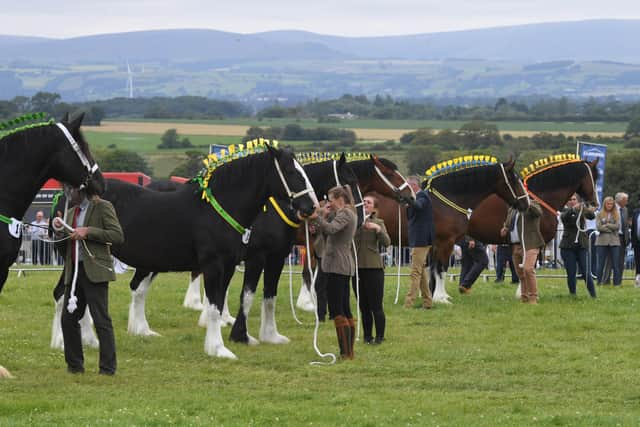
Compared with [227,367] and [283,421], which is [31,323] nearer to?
[227,367]

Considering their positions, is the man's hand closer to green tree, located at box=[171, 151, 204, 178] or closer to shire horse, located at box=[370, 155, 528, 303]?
shire horse, located at box=[370, 155, 528, 303]

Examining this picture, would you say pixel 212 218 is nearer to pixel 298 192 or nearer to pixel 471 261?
pixel 298 192

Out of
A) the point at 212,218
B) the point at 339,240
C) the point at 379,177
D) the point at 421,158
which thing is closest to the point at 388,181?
the point at 379,177

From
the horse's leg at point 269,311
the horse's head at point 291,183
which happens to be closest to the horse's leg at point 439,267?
the horse's leg at point 269,311

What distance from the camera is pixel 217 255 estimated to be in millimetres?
13469

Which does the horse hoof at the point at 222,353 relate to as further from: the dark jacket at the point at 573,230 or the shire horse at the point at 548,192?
the dark jacket at the point at 573,230

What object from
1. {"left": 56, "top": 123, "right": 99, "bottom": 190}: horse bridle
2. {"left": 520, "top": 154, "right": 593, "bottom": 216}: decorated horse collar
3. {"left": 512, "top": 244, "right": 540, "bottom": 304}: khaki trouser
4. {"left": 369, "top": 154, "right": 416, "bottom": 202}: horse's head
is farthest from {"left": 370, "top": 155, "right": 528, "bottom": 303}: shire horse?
{"left": 56, "top": 123, "right": 99, "bottom": 190}: horse bridle

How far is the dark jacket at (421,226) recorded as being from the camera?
18.2 m

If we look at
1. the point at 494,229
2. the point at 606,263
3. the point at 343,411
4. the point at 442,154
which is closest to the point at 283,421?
the point at 343,411

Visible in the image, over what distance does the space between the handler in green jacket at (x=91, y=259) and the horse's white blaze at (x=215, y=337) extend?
1.78 metres

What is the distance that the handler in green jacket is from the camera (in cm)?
1155

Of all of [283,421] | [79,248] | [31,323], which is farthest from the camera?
[31,323]

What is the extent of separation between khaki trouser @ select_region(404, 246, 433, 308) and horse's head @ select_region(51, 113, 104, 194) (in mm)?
7954

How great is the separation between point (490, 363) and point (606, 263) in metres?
12.0
